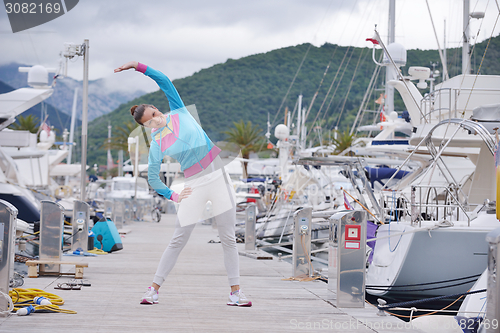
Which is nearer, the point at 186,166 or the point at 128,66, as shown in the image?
the point at 128,66

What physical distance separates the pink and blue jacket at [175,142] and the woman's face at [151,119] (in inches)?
2.6

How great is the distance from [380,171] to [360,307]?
1844 centimetres

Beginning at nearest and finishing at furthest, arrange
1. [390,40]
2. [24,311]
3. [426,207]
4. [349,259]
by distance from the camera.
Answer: [24,311] → [349,259] → [426,207] → [390,40]

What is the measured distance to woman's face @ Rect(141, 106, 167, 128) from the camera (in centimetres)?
538

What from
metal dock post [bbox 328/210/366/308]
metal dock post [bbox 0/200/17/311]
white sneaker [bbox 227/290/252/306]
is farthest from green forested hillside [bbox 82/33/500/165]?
metal dock post [bbox 0/200/17/311]

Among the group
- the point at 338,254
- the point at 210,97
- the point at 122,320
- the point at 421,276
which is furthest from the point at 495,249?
the point at 210,97

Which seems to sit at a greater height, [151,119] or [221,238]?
[151,119]

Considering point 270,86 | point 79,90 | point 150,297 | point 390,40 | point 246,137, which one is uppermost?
point 270,86

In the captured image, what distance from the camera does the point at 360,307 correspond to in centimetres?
613

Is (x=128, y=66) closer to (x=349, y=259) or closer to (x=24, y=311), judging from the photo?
(x=24, y=311)

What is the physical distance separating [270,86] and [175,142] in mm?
84126

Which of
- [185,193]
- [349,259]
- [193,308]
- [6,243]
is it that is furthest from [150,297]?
[349,259]

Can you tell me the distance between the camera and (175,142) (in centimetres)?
545

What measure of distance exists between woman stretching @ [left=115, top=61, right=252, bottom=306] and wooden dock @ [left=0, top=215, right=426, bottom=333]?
0.52 m
